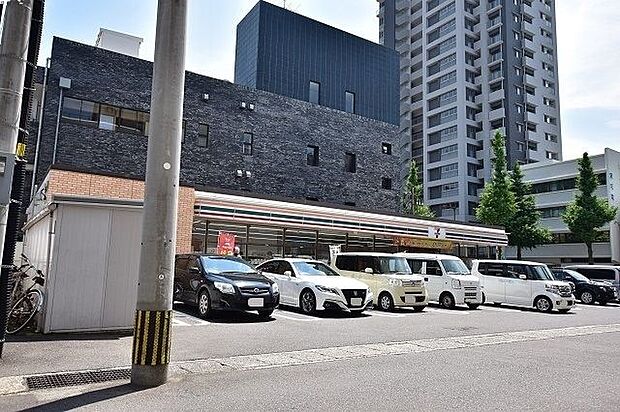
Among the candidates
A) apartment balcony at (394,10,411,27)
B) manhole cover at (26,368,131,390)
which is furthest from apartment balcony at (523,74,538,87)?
manhole cover at (26,368,131,390)

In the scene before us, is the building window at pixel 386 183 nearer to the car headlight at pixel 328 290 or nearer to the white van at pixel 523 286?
the white van at pixel 523 286

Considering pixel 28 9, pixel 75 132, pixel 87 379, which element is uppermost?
pixel 75 132

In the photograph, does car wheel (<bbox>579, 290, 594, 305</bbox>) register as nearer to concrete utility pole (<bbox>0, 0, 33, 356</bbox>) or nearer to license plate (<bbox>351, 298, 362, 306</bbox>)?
license plate (<bbox>351, 298, 362, 306</bbox>)

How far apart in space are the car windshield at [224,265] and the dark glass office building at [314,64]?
68.7 feet

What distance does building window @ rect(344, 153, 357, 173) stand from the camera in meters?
30.1

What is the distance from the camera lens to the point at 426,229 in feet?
86.5

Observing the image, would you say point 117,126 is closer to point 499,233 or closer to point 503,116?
point 499,233

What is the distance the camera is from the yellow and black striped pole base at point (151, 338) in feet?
19.6

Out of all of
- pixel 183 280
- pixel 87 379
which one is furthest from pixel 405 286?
pixel 87 379

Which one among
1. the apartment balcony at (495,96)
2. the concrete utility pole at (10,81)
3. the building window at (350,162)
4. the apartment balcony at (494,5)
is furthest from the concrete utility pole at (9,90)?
the apartment balcony at (494,5)

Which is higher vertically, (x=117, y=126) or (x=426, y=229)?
(x=117, y=126)

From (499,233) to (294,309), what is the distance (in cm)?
2131

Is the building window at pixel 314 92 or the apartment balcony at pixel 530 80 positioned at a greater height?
the apartment balcony at pixel 530 80

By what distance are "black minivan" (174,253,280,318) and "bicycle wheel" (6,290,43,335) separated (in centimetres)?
378
